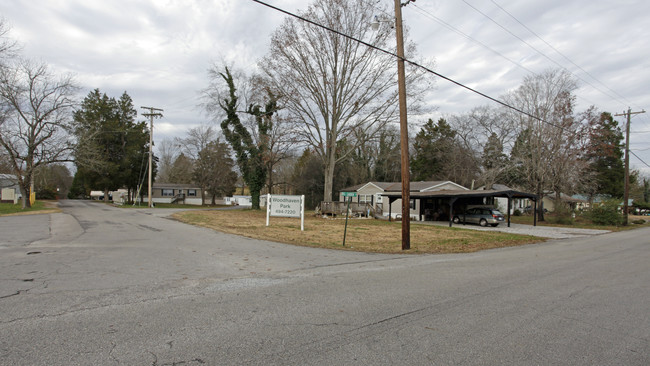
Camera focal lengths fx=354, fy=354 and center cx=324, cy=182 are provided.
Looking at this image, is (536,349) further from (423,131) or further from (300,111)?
(423,131)

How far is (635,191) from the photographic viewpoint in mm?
64875

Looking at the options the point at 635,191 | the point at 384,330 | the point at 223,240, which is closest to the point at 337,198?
the point at 223,240

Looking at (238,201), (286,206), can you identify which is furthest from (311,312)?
(238,201)

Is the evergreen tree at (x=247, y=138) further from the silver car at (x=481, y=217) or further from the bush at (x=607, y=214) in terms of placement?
the bush at (x=607, y=214)

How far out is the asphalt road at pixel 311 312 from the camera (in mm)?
3621

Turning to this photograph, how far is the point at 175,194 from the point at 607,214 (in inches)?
2424

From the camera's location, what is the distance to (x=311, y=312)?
4941 millimetres

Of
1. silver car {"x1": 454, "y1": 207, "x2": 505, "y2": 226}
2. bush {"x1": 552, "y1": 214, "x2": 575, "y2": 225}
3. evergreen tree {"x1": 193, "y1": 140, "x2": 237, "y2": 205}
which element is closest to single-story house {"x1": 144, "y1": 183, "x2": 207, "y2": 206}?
evergreen tree {"x1": 193, "y1": 140, "x2": 237, "y2": 205}

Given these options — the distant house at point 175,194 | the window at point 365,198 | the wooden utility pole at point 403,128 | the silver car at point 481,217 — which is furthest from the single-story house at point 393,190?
the distant house at point 175,194

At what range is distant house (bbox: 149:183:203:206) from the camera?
205 ft

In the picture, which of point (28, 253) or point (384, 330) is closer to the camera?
point (384, 330)

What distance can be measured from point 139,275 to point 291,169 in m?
72.1

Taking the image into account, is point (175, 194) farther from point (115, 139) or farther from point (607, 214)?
point (607, 214)

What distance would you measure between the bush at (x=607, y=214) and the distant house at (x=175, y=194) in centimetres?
5692
